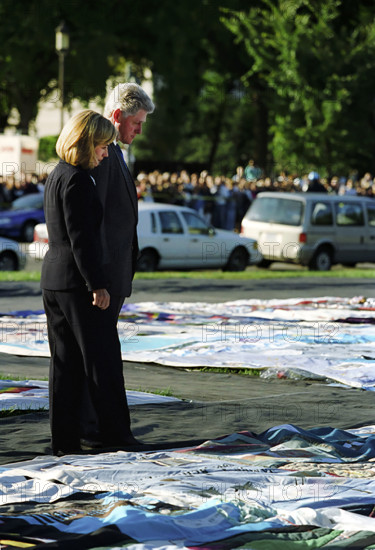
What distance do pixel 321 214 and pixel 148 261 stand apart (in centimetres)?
429

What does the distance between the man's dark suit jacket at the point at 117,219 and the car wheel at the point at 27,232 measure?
25297mm

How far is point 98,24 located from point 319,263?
86.2 ft

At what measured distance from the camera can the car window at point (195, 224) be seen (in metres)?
23.5

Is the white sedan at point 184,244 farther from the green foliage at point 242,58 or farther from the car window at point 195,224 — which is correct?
the green foliage at point 242,58

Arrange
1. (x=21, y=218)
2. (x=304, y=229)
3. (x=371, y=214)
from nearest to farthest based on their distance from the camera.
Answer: (x=304, y=229) < (x=371, y=214) < (x=21, y=218)

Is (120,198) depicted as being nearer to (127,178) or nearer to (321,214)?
(127,178)

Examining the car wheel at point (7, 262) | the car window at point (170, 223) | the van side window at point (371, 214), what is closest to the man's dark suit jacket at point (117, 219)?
the car wheel at point (7, 262)

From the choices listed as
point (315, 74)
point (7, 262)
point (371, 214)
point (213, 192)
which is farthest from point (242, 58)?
point (7, 262)

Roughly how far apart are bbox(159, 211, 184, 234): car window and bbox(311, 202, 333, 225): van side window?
3.00 m

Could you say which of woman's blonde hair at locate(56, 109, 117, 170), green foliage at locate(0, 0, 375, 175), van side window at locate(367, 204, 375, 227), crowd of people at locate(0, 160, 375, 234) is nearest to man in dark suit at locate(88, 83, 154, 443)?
woman's blonde hair at locate(56, 109, 117, 170)

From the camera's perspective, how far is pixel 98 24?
47.6 meters

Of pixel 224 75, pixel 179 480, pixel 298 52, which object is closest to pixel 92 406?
pixel 179 480

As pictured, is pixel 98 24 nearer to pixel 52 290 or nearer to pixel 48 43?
pixel 48 43

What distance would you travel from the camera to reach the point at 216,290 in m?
17.2
